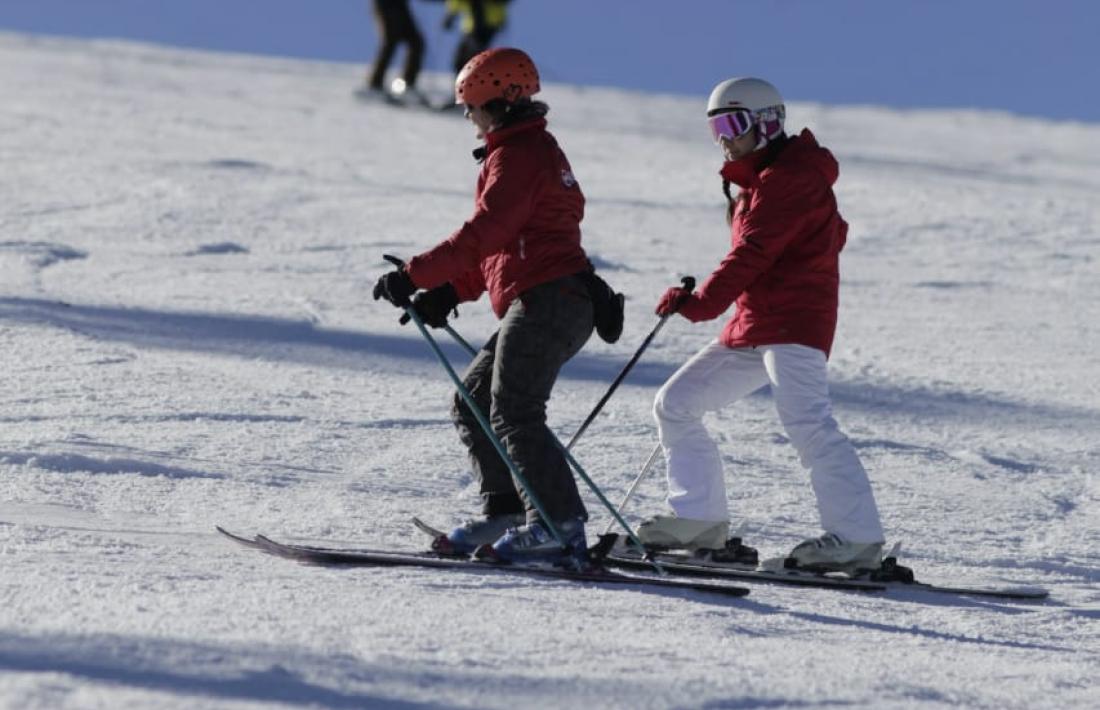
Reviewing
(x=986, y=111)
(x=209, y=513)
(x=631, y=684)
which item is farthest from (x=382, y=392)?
(x=986, y=111)

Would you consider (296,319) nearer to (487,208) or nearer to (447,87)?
(487,208)

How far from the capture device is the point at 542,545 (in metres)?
4.91

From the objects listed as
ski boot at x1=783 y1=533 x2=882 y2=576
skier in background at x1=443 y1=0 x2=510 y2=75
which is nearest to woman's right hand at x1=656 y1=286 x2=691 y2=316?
ski boot at x1=783 y1=533 x2=882 y2=576

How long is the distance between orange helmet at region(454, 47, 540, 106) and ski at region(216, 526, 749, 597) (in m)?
1.37

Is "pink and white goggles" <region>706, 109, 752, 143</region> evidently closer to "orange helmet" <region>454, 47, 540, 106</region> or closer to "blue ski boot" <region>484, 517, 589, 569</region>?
→ "orange helmet" <region>454, 47, 540, 106</region>

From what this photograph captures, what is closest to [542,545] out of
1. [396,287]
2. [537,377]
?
[537,377]

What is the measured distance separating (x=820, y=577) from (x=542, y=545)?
902mm

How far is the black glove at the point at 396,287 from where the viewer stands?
4.68 meters

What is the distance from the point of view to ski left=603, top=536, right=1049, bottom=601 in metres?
5.06

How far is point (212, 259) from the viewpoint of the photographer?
10.7 metres

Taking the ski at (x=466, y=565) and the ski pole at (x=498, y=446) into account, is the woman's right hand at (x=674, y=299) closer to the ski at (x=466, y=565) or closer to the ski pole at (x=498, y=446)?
the ski pole at (x=498, y=446)

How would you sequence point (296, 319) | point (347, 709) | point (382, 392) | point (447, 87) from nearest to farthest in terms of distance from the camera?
point (347, 709) → point (382, 392) → point (296, 319) → point (447, 87)

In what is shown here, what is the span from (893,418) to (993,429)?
0.47 meters

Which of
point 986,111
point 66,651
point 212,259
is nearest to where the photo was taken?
point 66,651
